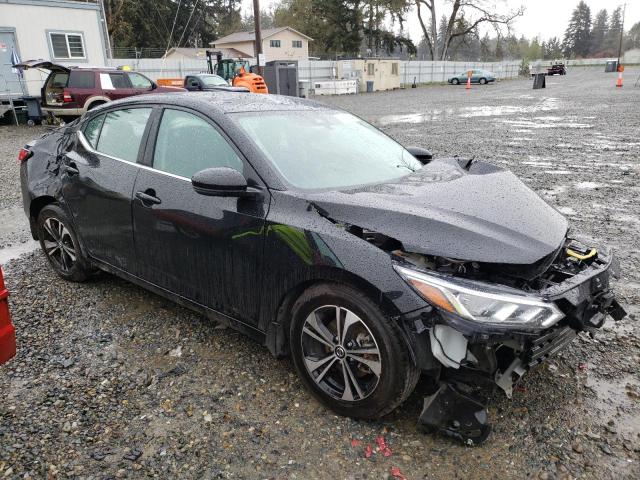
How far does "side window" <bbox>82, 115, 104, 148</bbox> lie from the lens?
4023 millimetres

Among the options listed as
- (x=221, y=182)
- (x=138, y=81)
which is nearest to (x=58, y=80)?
(x=138, y=81)

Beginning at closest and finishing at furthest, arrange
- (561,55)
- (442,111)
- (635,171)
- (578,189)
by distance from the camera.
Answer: (578,189), (635,171), (442,111), (561,55)

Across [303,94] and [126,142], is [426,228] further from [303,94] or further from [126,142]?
[303,94]

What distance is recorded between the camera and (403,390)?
2.44 metres

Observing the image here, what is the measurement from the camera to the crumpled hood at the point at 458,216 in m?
2.36

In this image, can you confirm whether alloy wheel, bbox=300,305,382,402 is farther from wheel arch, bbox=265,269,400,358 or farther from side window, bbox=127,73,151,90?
side window, bbox=127,73,151,90

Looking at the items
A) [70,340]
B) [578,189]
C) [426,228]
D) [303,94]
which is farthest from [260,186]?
[303,94]

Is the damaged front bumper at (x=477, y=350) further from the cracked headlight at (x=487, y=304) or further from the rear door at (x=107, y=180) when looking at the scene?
the rear door at (x=107, y=180)

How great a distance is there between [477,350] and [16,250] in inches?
201

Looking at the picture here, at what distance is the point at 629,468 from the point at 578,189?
228 inches

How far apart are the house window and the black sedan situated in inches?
753

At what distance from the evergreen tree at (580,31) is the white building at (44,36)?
126417mm

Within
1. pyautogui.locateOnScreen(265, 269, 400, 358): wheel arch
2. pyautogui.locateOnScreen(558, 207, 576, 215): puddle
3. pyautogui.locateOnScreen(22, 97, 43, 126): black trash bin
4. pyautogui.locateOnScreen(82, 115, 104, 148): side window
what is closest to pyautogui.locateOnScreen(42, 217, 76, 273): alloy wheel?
pyautogui.locateOnScreen(82, 115, 104, 148): side window

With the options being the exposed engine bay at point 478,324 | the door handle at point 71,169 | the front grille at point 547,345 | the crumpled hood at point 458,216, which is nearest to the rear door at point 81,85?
the door handle at point 71,169
